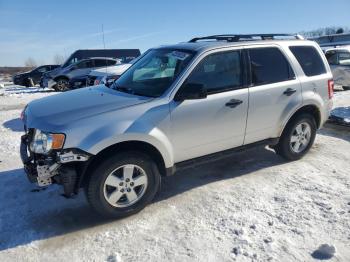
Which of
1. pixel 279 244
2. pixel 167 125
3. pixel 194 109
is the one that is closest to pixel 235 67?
pixel 194 109

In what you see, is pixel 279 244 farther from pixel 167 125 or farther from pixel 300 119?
pixel 300 119

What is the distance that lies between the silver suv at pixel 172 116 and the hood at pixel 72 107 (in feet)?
0.04

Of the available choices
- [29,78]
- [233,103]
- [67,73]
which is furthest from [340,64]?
[29,78]

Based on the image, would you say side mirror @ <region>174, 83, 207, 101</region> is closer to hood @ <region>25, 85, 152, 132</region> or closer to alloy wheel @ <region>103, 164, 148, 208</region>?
hood @ <region>25, 85, 152, 132</region>

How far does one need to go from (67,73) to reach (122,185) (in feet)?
46.9

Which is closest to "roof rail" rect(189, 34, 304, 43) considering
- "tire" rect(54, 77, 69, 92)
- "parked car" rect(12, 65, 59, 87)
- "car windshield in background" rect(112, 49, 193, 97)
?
"car windshield in background" rect(112, 49, 193, 97)

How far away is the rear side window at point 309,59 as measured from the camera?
213 inches

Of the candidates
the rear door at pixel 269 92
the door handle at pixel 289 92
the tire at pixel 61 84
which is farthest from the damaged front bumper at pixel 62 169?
the tire at pixel 61 84

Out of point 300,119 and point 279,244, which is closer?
point 279,244

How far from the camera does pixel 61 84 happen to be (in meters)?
17.2

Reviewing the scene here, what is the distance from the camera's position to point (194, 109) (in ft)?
14.1

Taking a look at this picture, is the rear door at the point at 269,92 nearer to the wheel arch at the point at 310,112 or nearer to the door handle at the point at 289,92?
the door handle at the point at 289,92

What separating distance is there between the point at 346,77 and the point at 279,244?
1126 cm

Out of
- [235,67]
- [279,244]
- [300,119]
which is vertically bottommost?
[279,244]
